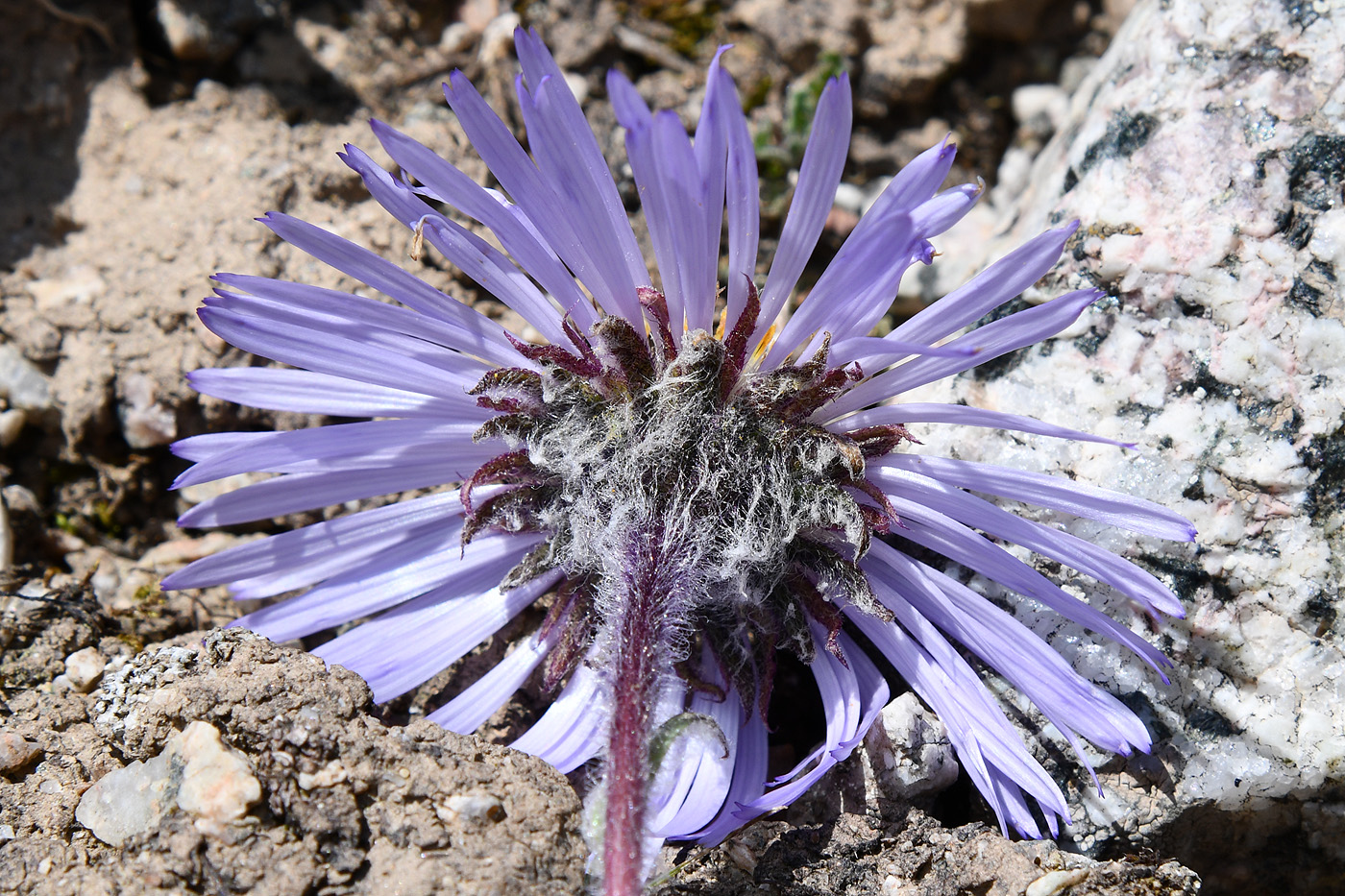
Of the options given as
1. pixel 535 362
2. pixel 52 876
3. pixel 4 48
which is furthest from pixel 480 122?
pixel 4 48

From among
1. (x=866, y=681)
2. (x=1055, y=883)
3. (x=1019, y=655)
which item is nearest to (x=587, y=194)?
(x=866, y=681)

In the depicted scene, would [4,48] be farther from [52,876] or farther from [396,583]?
[52,876]

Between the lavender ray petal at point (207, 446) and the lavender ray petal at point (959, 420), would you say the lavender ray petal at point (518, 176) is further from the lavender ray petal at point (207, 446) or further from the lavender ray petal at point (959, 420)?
the lavender ray petal at point (207, 446)

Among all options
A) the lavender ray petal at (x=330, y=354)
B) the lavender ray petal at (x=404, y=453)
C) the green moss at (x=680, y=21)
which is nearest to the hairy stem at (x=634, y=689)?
the lavender ray petal at (x=404, y=453)

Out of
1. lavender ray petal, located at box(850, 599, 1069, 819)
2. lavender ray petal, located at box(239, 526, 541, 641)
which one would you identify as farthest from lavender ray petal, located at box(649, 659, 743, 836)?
lavender ray petal, located at box(239, 526, 541, 641)

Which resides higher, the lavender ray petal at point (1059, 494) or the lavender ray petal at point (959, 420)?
the lavender ray petal at point (959, 420)
